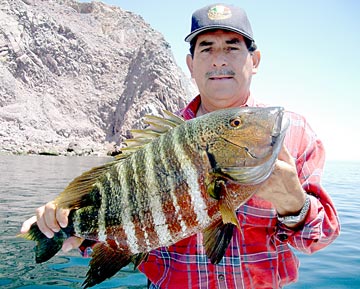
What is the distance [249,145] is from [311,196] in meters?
0.66

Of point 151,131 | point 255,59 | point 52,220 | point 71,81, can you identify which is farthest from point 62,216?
point 71,81

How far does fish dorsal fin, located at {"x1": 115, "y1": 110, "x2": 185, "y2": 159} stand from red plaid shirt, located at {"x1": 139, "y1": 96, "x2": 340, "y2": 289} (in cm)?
85

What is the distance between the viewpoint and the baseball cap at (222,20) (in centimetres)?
293

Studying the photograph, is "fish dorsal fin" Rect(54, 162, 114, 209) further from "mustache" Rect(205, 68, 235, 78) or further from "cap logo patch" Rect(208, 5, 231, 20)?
"cap logo patch" Rect(208, 5, 231, 20)

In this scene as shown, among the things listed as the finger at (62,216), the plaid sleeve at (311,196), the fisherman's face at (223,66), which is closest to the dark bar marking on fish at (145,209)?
the finger at (62,216)

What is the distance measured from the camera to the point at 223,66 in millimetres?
3057

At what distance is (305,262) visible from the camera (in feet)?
22.8

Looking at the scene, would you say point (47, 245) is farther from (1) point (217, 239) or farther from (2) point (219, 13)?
(2) point (219, 13)

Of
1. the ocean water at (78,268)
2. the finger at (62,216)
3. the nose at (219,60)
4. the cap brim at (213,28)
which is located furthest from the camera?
the ocean water at (78,268)

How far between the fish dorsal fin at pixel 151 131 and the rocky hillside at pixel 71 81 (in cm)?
5218

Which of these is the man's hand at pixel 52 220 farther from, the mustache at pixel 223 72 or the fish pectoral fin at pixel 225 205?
the mustache at pixel 223 72

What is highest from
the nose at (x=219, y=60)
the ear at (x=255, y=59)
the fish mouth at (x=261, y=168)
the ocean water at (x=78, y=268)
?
the ear at (x=255, y=59)

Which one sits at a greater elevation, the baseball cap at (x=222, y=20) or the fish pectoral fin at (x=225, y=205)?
the baseball cap at (x=222, y=20)

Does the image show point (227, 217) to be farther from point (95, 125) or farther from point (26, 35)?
point (26, 35)
